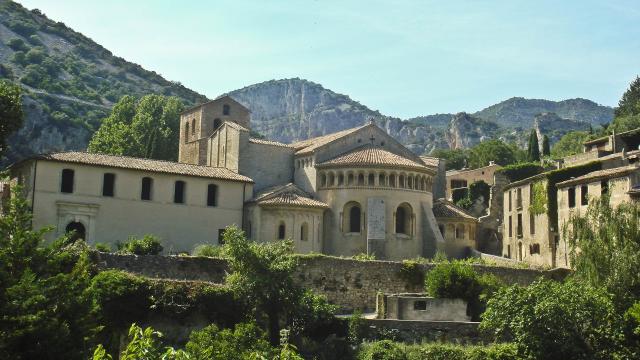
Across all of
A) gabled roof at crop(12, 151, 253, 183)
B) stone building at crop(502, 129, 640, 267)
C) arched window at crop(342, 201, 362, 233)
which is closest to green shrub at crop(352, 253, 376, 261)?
arched window at crop(342, 201, 362, 233)

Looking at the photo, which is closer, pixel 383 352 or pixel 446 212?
pixel 383 352

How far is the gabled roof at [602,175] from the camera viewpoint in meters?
48.8

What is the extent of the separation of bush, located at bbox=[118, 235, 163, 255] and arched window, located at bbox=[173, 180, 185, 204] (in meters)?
5.38

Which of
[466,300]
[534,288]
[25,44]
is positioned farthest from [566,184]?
[25,44]

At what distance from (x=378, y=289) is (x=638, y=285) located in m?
15.3

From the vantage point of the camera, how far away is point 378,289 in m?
46.1

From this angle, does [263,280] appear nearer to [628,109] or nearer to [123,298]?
[123,298]

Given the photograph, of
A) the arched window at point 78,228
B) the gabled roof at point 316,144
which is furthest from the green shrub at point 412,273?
the arched window at point 78,228

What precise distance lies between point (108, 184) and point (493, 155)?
2975 inches

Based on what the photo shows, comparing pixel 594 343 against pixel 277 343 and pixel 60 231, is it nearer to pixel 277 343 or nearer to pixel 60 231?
pixel 277 343

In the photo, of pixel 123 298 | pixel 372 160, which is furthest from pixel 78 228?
pixel 372 160

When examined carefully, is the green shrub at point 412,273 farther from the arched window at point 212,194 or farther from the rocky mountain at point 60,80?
the rocky mountain at point 60,80

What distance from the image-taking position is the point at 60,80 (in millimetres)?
142000

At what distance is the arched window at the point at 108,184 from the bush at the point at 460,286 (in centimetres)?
2205
